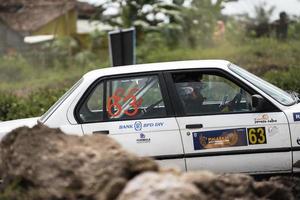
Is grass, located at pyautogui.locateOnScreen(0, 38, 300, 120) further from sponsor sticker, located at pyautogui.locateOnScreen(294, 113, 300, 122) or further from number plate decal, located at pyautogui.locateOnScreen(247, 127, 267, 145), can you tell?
number plate decal, located at pyautogui.locateOnScreen(247, 127, 267, 145)

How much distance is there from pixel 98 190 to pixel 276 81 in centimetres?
755

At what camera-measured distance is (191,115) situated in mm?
6934

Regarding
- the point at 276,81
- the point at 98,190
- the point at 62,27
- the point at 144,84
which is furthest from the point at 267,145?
the point at 62,27

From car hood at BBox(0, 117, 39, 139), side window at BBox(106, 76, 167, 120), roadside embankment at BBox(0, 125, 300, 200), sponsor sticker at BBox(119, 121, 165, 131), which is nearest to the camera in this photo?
roadside embankment at BBox(0, 125, 300, 200)

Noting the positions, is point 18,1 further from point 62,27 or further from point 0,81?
point 0,81

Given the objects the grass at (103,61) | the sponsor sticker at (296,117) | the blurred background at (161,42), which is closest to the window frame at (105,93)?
the sponsor sticker at (296,117)

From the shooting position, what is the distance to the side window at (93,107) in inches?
280

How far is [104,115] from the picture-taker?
7.09 metres

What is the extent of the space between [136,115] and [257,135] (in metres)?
1.26

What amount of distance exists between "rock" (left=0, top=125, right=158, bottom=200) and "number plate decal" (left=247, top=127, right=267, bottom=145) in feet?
7.32

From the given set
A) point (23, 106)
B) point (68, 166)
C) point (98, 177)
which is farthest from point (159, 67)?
point (23, 106)

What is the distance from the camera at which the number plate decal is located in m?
6.84

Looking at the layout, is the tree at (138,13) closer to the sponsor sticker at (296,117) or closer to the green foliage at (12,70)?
the green foliage at (12,70)

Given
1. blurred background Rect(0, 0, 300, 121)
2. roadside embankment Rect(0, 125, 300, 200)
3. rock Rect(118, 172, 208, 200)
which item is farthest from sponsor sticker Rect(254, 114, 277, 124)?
blurred background Rect(0, 0, 300, 121)
